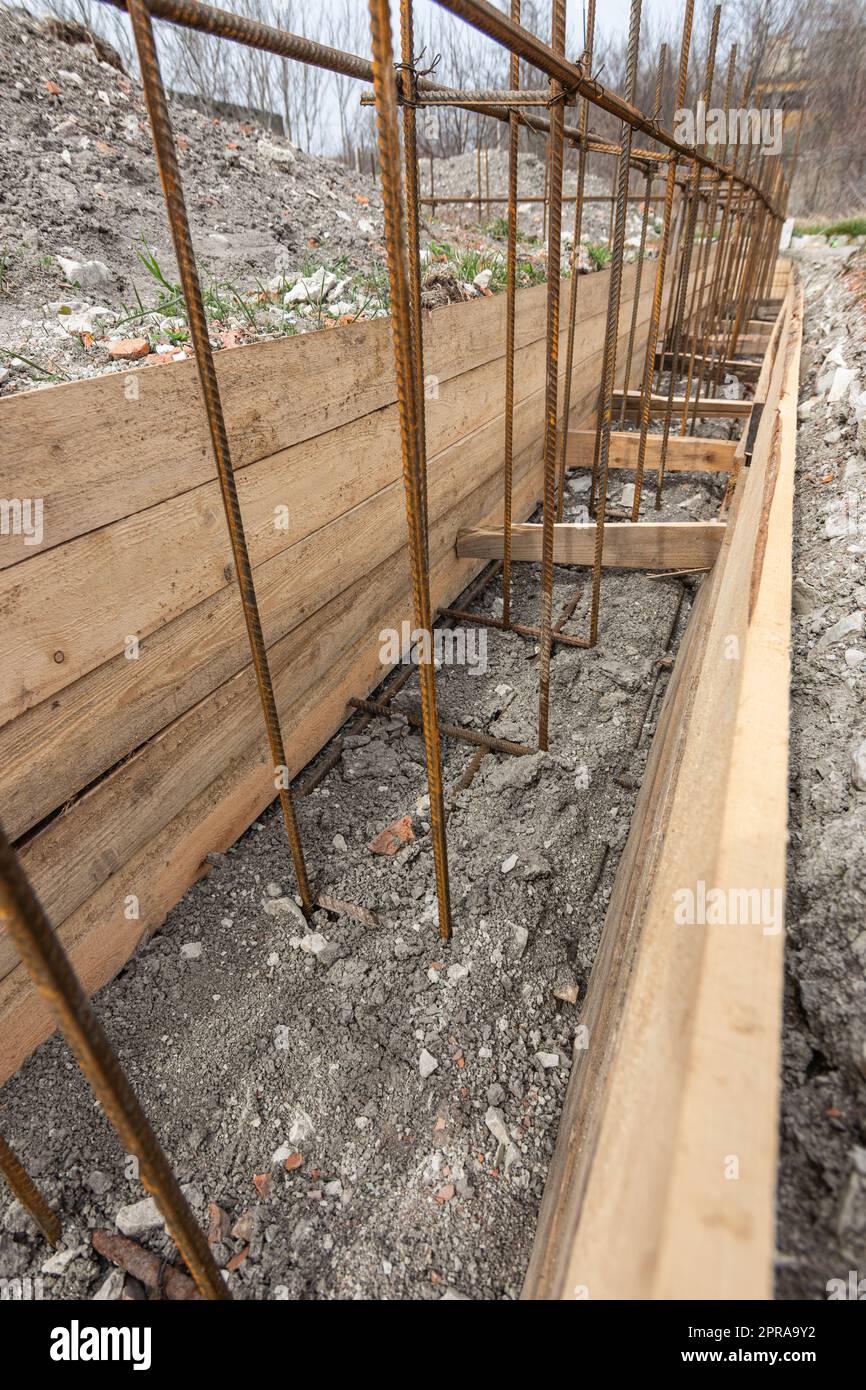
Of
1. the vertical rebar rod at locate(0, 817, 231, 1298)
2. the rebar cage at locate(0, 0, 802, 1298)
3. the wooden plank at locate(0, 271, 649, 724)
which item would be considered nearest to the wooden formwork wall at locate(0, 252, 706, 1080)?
the wooden plank at locate(0, 271, 649, 724)

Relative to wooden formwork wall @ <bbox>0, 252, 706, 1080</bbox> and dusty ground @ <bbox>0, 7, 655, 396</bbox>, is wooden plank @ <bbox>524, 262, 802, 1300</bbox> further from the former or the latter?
dusty ground @ <bbox>0, 7, 655, 396</bbox>

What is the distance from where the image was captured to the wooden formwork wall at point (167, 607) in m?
1.48

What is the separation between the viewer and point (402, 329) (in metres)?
1.15

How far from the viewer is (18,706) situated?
57.2 inches

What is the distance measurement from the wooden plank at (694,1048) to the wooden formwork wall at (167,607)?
1.18 metres

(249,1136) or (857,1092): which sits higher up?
(857,1092)

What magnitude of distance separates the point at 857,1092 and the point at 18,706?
156cm

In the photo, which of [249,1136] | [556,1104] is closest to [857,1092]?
[556,1104]

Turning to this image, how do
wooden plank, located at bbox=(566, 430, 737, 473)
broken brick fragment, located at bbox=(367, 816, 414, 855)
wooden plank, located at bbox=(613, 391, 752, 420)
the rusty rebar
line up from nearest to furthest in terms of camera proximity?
the rusty rebar → broken brick fragment, located at bbox=(367, 816, 414, 855) → wooden plank, located at bbox=(566, 430, 737, 473) → wooden plank, located at bbox=(613, 391, 752, 420)

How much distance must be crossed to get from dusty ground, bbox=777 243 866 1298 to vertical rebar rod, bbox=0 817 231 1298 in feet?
2.30

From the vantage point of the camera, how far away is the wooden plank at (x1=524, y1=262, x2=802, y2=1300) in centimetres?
67

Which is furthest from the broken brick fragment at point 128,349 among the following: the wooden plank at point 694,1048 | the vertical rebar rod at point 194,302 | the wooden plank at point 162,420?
the wooden plank at point 694,1048
